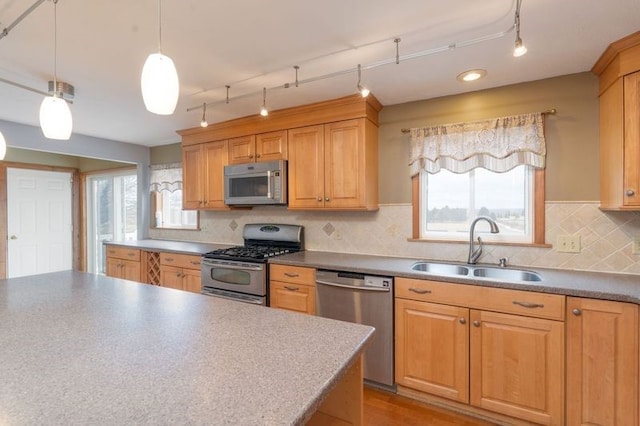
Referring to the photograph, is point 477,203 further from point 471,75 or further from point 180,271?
point 180,271

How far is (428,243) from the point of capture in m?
2.64

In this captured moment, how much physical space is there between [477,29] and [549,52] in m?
0.60

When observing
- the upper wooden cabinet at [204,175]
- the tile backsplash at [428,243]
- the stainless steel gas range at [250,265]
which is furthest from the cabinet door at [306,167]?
the upper wooden cabinet at [204,175]

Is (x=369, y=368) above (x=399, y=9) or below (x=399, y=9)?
below

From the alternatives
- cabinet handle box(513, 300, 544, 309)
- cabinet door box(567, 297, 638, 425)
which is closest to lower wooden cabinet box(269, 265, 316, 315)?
cabinet handle box(513, 300, 544, 309)

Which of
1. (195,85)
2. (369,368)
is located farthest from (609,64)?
(195,85)

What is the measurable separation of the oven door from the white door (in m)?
3.55

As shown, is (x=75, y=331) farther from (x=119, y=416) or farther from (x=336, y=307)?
(x=336, y=307)

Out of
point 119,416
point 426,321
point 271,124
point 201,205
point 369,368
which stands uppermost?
point 271,124

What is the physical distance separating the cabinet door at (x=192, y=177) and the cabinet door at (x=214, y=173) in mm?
82

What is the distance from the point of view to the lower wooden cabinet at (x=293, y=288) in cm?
249

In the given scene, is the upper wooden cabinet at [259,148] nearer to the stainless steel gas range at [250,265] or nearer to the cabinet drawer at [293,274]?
the stainless steel gas range at [250,265]

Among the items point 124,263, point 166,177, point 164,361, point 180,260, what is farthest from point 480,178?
point 124,263

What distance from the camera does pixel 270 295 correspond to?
2.67m
